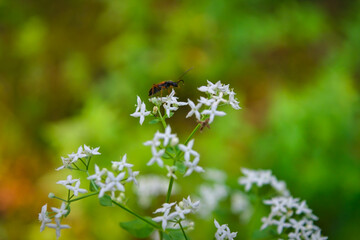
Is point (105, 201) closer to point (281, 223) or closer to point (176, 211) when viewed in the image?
point (176, 211)

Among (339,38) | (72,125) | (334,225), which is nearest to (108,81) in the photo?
(72,125)

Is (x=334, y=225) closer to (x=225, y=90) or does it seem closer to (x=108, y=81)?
(x=225, y=90)

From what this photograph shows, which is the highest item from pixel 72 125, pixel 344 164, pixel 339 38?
pixel 339 38

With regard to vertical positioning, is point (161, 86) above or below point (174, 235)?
above

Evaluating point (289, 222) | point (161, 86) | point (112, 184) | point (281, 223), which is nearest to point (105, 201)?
point (112, 184)

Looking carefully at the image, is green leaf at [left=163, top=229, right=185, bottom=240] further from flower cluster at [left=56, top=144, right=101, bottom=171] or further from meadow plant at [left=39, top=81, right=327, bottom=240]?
flower cluster at [left=56, top=144, right=101, bottom=171]

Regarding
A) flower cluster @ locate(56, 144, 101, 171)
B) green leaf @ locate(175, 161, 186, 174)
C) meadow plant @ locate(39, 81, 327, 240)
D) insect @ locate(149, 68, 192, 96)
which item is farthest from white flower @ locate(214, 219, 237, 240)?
insect @ locate(149, 68, 192, 96)
